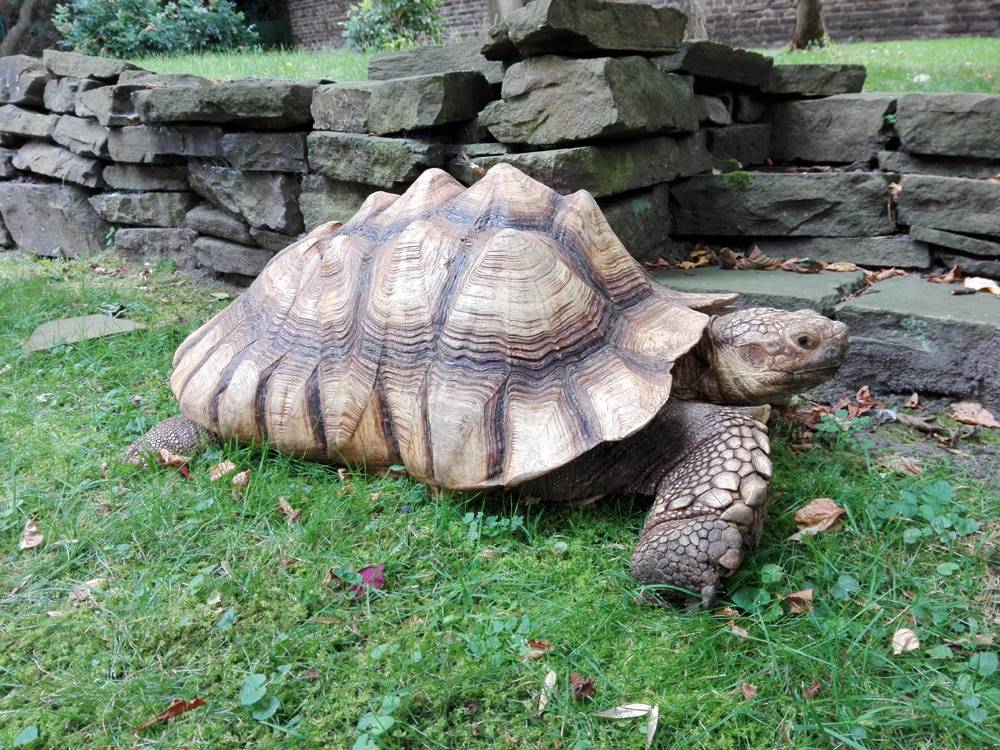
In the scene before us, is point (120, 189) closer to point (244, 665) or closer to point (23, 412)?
point (23, 412)

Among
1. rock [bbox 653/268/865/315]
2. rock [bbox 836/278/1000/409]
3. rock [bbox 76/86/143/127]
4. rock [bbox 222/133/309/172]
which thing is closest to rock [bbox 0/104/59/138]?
rock [bbox 76/86/143/127]

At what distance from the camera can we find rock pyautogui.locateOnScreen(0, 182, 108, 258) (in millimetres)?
6125

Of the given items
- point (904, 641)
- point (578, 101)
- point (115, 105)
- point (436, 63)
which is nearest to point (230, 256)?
point (115, 105)

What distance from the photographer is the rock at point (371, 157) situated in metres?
3.71

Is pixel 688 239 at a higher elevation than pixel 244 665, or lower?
higher

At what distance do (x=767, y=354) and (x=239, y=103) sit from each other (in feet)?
11.5

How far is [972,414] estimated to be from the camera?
2818mm

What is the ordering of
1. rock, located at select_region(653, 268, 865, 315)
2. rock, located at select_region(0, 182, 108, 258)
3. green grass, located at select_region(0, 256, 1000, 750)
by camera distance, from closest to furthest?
green grass, located at select_region(0, 256, 1000, 750) < rock, located at select_region(653, 268, 865, 315) < rock, located at select_region(0, 182, 108, 258)

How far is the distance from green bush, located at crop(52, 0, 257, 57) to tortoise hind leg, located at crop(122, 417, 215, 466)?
35.1 ft

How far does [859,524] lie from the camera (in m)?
2.24

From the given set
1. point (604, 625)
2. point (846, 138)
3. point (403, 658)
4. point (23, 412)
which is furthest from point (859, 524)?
point (23, 412)

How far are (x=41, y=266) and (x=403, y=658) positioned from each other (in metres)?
5.47

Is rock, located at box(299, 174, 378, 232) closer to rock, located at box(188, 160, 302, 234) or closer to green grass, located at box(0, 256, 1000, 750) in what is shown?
rock, located at box(188, 160, 302, 234)

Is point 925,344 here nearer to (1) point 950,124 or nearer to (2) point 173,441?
(1) point 950,124
